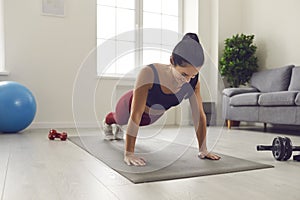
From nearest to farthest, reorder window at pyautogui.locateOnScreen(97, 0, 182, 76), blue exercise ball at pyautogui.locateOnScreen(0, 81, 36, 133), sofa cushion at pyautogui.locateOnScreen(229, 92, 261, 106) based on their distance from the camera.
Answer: blue exercise ball at pyautogui.locateOnScreen(0, 81, 36, 133) < sofa cushion at pyautogui.locateOnScreen(229, 92, 261, 106) < window at pyautogui.locateOnScreen(97, 0, 182, 76)

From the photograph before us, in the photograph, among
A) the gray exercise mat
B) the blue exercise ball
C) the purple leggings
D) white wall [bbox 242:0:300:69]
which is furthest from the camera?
white wall [bbox 242:0:300:69]

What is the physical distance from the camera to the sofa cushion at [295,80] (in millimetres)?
3195

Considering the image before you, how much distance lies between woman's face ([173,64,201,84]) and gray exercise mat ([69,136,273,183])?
1.30 feet

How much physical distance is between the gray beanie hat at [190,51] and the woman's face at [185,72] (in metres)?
0.02

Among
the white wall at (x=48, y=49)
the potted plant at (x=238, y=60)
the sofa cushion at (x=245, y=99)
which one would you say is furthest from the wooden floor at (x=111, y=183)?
the potted plant at (x=238, y=60)

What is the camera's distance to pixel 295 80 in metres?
3.24

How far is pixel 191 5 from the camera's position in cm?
436

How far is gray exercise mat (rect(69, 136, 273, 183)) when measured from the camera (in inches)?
47.7

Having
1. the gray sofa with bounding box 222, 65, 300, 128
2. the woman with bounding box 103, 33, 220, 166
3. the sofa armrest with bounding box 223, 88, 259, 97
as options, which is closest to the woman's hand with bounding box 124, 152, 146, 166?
the woman with bounding box 103, 33, 220, 166

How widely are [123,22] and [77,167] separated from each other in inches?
113

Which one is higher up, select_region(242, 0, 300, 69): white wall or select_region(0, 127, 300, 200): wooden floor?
select_region(242, 0, 300, 69): white wall

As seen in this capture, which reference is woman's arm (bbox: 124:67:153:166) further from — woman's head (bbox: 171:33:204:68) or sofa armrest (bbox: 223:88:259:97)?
sofa armrest (bbox: 223:88:259:97)

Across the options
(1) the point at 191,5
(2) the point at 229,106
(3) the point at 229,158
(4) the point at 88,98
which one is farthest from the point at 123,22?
(3) the point at 229,158

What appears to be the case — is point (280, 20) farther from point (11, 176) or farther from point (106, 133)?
point (11, 176)
